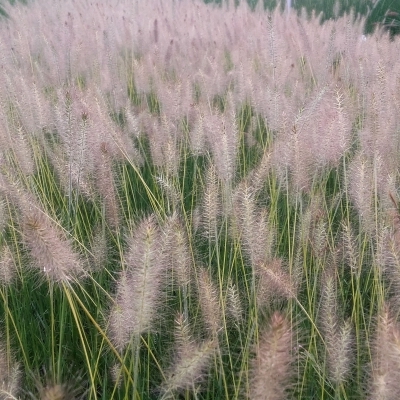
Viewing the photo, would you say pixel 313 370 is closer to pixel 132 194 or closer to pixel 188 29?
pixel 132 194

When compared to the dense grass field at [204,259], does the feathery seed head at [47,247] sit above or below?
above

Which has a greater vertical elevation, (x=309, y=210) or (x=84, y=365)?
(x=309, y=210)

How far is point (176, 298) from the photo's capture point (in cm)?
163

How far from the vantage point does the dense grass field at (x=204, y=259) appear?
1.11 metres

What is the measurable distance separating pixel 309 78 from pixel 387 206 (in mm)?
1893

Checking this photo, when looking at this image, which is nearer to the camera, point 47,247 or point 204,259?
point 47,247

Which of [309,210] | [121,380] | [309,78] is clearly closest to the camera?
[121,380]

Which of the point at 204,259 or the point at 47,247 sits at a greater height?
the point at 47,247

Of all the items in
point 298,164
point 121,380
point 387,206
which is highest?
point 298,164

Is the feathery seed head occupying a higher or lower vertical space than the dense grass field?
higher

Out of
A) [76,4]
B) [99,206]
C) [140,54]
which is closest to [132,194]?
[99,206]

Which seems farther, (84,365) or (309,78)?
(309,78)

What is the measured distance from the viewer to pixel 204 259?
1.88 m

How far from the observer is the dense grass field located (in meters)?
1.11
